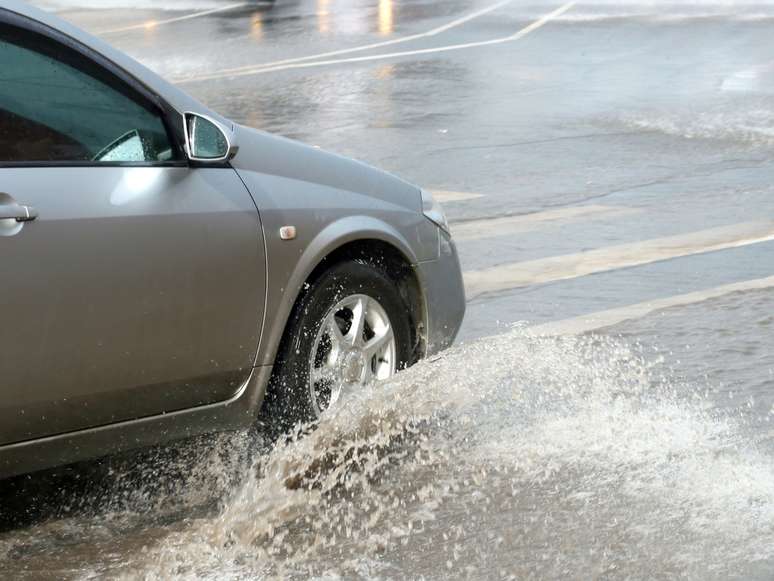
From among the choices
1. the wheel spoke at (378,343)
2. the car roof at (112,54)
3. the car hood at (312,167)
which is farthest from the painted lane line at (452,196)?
the car roof at (112,54)

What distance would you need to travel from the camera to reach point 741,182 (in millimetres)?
11078

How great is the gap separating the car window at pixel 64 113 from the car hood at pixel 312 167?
0.36m

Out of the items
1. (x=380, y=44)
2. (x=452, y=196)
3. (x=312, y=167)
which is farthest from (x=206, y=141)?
(x=380, y=44)

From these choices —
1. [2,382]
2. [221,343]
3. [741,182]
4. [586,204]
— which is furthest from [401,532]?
[741,182]

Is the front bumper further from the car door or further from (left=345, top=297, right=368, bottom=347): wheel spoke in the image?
the car door

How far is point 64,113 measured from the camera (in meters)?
4.77

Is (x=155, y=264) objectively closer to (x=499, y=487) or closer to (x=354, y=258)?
(x=354, y=258)

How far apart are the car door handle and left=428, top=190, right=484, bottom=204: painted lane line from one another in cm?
636

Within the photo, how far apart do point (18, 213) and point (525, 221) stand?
5.83m

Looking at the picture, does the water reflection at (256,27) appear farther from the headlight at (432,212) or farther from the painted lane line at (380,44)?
the headlight at (432,212)

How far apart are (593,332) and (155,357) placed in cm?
289

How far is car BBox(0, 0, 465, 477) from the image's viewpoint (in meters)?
4.48

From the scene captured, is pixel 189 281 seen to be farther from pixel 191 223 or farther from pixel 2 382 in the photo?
pixel 2 382

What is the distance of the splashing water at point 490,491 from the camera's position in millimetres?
4555
